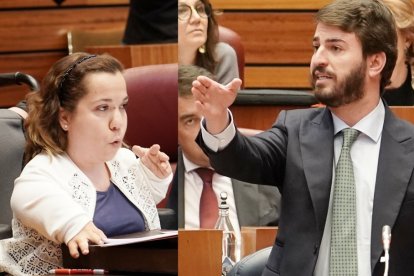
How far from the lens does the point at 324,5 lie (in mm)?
1789

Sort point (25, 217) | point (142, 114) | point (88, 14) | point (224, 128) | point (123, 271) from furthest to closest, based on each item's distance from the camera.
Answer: point (88, 14)
point (142, 114)
point (25, 217)
point (123, 271)
point (224, 128)

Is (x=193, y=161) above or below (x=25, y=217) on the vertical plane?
above

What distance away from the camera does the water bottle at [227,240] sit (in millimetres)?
1812

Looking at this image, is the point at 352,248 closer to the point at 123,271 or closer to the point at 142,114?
the point at 123,271

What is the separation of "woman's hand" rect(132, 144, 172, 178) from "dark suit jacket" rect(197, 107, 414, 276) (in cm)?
28

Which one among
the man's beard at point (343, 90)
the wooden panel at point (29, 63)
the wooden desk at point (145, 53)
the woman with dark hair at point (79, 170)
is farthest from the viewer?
the wooden panel at point (29, 63)

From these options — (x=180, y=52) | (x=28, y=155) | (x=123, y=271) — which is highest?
(x=180, y=52)

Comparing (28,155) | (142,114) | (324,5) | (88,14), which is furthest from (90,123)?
(88,14)

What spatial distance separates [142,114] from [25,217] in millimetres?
482

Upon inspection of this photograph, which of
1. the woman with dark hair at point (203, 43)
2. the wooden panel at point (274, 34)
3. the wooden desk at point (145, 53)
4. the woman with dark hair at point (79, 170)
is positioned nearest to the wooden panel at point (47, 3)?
the wooden desk at point (145, 53)

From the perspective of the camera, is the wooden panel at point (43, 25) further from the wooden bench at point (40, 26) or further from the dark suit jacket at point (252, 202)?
the dark suit jacket at point (252, 202)

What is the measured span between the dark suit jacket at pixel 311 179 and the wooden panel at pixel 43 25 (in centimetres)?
341

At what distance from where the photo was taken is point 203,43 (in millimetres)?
1795

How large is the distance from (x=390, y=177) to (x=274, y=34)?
0.66 m
